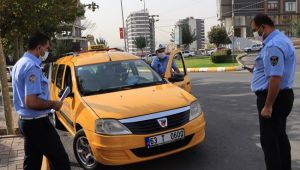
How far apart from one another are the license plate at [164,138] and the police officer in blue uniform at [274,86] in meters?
1.26

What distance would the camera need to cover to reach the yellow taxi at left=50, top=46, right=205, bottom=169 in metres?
5.26

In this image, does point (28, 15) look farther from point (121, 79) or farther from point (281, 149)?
point (281, 149)

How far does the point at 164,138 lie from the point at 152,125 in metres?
0.23

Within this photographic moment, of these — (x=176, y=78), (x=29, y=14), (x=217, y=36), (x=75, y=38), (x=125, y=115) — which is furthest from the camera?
(x=217, y=36)

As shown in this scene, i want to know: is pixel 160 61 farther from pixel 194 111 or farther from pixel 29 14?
pixel 29 14

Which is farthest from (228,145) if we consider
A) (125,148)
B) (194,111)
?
(125,148)

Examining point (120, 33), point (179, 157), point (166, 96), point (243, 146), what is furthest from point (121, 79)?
point (120, 33)

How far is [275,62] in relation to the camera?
4156mm

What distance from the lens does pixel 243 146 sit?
645 cm

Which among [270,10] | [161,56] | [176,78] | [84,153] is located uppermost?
[270,10]

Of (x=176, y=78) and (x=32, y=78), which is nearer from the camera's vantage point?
(x=32, y=78)

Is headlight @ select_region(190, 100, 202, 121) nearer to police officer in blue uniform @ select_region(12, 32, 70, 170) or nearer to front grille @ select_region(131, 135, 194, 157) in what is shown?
front grille @ select_region(131, 135, 194, 157)

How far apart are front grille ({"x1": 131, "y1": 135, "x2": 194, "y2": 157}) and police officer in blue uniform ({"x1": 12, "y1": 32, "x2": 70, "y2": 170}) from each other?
3.86ft

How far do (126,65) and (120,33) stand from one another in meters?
47.6
